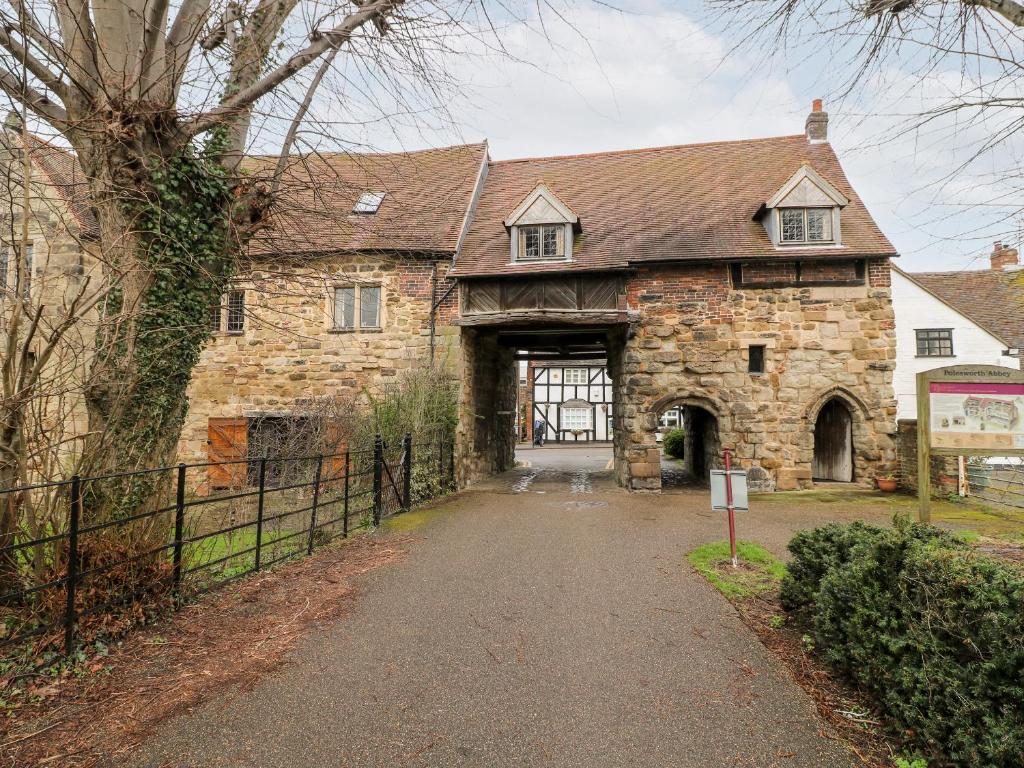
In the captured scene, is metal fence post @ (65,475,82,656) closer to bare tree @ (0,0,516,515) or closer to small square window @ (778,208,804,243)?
bare tree @ (0,0,516,515)

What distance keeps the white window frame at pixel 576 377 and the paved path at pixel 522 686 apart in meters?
26.7

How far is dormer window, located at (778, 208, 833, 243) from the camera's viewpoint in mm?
11688

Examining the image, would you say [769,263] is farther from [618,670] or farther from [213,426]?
[213,426]

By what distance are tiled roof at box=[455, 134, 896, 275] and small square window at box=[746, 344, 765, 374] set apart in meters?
2.09

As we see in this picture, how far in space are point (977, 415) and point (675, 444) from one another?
16.2 meters

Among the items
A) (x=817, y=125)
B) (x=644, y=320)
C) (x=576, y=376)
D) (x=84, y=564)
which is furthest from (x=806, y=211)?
(x=576, y=376)

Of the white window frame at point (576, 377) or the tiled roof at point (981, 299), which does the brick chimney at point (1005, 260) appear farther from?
the white window frame at point (576, 377)

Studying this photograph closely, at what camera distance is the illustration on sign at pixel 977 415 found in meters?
5.10

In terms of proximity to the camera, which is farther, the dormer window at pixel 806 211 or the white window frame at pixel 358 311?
the white window frame at pixel 358 311

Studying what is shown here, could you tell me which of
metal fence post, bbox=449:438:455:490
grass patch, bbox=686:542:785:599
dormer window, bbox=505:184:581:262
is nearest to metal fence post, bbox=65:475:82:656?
grass patch, bbox=686:542:785:599

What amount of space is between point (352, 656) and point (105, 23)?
5.38 m

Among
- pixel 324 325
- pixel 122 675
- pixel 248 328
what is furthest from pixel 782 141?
pixel 122 675

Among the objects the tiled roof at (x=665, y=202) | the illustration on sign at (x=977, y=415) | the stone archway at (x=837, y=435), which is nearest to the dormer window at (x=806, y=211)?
the tiled roof at (x=665, y=202)

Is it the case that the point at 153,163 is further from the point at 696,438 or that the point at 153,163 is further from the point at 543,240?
the point at 696,438
